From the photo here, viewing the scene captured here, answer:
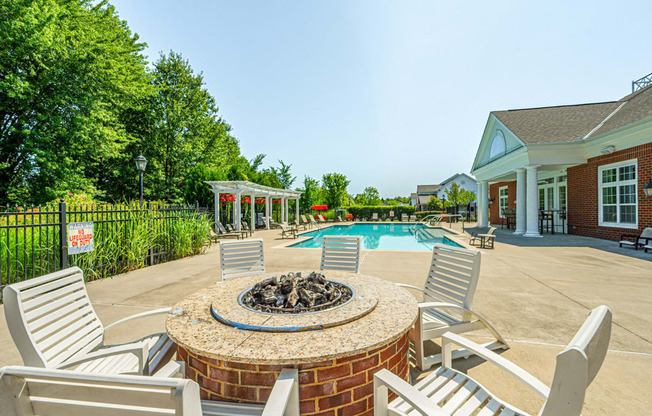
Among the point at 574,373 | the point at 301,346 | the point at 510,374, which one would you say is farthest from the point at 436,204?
the point at 574,373

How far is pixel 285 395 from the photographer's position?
52.9 inches

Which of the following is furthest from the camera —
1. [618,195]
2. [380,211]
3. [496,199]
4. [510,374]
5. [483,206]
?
[380,211]

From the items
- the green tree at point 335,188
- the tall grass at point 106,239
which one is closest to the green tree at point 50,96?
the tall grass at point 106,239

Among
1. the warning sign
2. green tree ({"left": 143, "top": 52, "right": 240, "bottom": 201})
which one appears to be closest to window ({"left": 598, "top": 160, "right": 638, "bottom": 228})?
the warning sign

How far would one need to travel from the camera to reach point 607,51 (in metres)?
9.70

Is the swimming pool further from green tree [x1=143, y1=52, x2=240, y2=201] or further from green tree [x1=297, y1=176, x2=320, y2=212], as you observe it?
green tree [x1=143, y1=52, x2=240, y2=201]

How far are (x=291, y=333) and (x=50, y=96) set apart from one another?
779 inches

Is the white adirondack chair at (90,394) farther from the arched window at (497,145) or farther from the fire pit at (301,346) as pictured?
the arched window at (497,145)

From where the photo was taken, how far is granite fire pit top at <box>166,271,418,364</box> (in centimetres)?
160

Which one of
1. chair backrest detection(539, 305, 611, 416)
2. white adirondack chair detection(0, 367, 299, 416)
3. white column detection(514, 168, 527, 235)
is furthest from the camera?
white column detection(514, 168, 527, 235)

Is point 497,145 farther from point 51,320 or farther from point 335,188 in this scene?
point 51,320

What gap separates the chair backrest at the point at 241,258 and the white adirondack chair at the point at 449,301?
7.37ft

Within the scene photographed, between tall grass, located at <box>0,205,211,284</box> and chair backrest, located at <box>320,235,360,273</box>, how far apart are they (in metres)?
4.79

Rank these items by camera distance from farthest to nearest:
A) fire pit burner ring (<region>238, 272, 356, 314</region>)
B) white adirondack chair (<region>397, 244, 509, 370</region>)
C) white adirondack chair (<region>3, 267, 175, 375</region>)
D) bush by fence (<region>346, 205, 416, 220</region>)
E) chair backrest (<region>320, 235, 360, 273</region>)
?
bush by fence (<region>346, 205, 416, 220</region>) → chair backrest (<region>320, 235, 360, 273</region>) → white adirondack chair (<region>397, 244, 509, 370</region>) → fire pit burner ring (<region>238, 272, 356, 314</region>) → white adirondack chair (<region>3, 267, 175, 375</region>)
